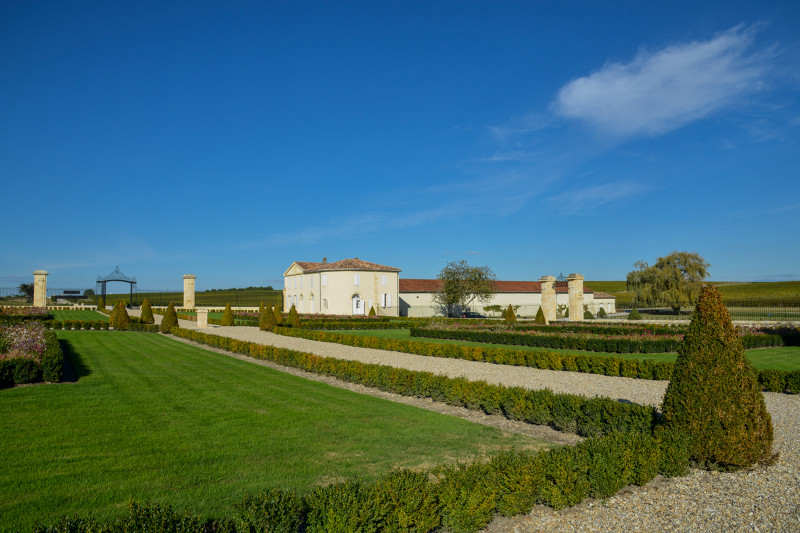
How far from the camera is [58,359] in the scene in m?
9.89

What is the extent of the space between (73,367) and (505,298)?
146 ft

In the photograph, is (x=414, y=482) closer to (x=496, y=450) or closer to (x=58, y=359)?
(x=496, y=450)

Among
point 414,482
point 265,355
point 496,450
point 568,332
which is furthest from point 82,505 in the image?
point 568,332

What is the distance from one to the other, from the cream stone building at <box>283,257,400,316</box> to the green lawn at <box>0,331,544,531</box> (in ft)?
109

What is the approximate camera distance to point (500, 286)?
174 feet

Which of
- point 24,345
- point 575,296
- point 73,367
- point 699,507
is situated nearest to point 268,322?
point 73,367

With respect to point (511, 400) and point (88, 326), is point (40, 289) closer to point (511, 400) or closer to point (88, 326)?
point (88, 326)

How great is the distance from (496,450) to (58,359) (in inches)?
348

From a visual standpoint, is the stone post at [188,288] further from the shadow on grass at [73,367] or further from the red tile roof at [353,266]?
the shadow on grass at [73,367]

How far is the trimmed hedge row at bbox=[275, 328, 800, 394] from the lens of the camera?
9.78m

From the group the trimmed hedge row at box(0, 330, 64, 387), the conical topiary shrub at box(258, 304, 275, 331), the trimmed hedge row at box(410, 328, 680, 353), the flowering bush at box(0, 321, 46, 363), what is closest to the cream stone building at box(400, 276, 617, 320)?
the conical topiary shrub at box(258, 304, 275, 331)

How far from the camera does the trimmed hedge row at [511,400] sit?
6.61m

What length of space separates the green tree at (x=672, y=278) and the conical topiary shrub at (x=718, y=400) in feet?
147

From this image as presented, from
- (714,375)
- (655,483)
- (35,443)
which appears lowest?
(655,483)
